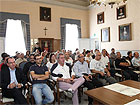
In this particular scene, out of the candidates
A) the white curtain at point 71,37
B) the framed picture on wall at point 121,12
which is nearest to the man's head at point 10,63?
the white curtain at point 71,37

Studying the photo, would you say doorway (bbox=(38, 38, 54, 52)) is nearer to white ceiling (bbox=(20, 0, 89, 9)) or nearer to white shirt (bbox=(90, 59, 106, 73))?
white ceiling (bbox=(20, 0, 89, 9))

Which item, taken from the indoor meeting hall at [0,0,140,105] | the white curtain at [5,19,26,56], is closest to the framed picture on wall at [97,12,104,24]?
the indoor meeting hall at [0,0,140,105]

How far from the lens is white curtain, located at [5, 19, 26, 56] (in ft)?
23.2

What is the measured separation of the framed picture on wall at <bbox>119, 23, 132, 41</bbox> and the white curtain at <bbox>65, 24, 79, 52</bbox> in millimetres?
3226

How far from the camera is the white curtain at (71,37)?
8805 millimetres

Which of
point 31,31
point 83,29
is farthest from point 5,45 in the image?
point 83,29

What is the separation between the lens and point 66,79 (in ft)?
9.00

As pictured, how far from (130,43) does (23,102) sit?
20.7 feet

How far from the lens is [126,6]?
6.76 metres

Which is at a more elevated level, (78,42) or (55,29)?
(55,29)

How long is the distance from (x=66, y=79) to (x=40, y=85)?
23.1 inches

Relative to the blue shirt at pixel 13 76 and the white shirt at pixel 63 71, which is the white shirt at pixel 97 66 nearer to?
the white shirt at pixel 63 71

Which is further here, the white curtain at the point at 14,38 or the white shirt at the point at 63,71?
the white curtain at the point at 14,38

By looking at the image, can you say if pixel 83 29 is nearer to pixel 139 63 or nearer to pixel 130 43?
pixel 130 43
